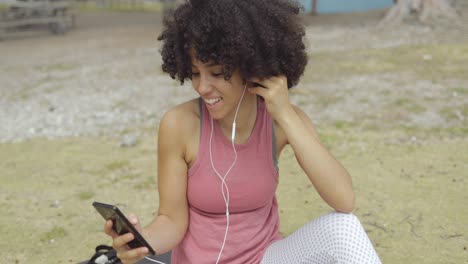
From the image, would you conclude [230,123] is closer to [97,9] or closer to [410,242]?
[410,242]

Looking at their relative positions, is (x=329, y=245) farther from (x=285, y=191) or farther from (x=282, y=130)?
(x=285, y=191)

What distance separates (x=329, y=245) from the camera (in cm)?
191

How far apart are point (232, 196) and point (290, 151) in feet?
8.82

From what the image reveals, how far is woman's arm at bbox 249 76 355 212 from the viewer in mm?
1987

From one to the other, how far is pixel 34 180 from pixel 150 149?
973 millimetres

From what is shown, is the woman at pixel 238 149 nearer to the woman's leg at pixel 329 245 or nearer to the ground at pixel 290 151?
the woman's leg at pixel 329 245

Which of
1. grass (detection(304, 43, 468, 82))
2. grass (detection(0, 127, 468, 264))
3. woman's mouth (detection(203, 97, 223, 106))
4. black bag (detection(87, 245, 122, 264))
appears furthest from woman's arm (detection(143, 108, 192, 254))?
grass (detection(304, 43, 468, 82))

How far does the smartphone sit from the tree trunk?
9405mm

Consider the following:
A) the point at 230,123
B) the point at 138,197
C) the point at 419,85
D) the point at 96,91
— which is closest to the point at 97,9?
the point at 96,91

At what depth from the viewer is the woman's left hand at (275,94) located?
1983 mm

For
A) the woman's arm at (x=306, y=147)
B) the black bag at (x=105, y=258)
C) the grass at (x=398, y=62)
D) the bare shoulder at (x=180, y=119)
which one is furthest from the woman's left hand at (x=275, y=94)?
the grass at (x=398, y=62)

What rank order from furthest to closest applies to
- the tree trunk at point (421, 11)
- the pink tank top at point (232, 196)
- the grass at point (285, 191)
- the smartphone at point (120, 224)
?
the tree trunk at point (421, 11), the grass at point (285, 191), the pink tank top at point (232, 196), the smartphone at point (120, 224)

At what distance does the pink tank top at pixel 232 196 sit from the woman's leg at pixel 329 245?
4.0 inches

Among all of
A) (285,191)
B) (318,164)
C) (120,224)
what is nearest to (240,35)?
(318,164)
